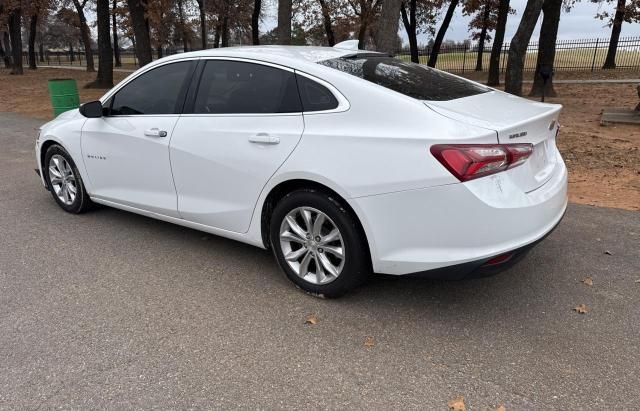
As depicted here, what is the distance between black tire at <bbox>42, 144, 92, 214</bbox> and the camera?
5.18m

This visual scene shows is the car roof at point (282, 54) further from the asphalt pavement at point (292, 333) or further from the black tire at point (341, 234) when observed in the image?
the asphalt pavement at point (292, 333)

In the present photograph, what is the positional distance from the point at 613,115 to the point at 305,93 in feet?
29.1

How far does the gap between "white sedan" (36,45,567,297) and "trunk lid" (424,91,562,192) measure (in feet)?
0.04

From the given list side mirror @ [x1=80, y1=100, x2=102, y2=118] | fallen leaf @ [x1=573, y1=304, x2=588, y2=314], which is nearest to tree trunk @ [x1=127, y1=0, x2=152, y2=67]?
side mirror @ [x1=80, y1=100, x2=102, y2=118]

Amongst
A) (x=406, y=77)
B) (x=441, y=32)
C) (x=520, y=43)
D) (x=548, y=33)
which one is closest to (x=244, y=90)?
(x=406, y=77)

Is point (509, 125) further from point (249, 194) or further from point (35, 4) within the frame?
point (35, 4)

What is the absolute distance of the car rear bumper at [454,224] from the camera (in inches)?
113

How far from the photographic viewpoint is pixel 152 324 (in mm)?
3275

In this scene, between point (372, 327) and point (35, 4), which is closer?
point (372, 327)

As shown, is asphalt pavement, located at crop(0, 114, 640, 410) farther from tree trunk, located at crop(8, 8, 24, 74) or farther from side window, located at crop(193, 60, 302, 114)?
tree trunk, located at crop(8, 8, 24, 74)

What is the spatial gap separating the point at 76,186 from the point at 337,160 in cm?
326

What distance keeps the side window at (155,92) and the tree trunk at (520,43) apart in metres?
9.91

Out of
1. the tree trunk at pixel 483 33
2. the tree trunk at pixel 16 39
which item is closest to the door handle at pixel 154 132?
the tree trunk at pixel 483 33

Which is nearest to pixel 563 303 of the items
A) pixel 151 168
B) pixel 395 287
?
pixel 395 287
